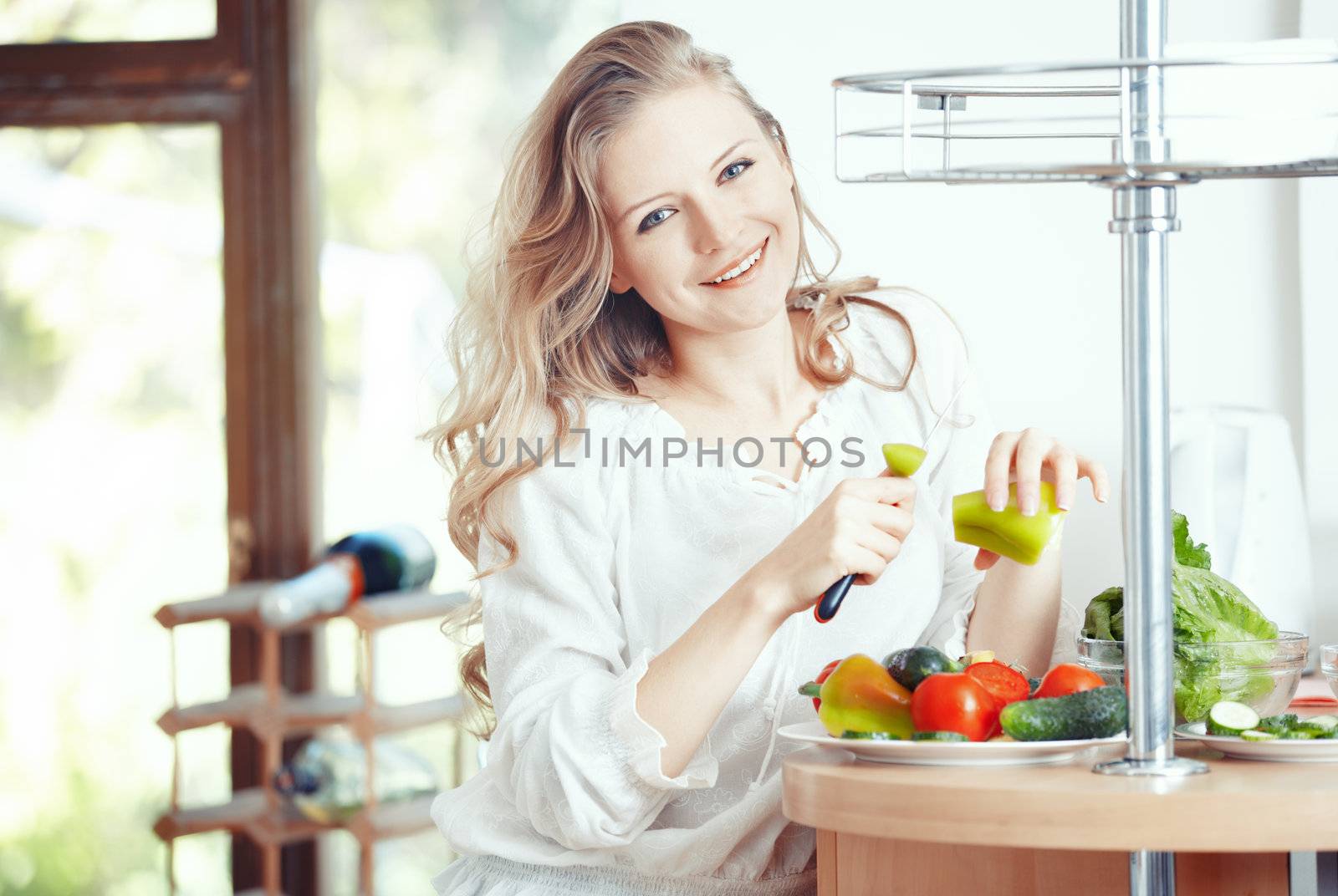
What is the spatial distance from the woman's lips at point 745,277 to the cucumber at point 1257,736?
27.8 inches

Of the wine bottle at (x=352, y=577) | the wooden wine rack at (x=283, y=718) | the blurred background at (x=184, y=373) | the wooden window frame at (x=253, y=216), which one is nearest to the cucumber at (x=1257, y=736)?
the wooden wine rack at (x=283, y=718)

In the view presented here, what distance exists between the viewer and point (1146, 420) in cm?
89

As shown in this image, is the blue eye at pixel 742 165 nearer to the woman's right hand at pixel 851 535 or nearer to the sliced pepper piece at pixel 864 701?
the woman's right hand at pixel 851 535

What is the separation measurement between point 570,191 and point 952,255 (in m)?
0.62

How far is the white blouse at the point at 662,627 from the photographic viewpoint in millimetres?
1312

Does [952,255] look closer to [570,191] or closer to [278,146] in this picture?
[570,191]

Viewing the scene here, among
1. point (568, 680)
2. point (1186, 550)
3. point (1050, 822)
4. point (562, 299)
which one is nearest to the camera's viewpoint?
point (1050, 822)

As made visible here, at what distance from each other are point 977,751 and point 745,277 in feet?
2.21

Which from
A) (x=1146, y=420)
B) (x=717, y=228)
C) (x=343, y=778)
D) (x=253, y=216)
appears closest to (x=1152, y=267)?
(x=1146, y=420)

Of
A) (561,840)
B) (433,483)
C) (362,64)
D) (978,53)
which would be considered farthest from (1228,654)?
(362,64)

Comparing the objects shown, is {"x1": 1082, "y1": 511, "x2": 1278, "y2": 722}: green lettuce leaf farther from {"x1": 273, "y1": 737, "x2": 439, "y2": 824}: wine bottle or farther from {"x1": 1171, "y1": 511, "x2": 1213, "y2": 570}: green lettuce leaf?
{"x1": 273, "y1": 737, "x2": 439, "y2": 824}: wine bottle

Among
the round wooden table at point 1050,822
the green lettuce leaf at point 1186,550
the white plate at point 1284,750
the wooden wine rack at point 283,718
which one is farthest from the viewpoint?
the wooden wine rack at point 283,718

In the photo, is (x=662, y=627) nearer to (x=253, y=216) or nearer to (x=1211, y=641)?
(x=1211, y=641)

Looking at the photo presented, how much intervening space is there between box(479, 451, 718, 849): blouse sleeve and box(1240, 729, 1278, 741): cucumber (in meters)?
0.47
